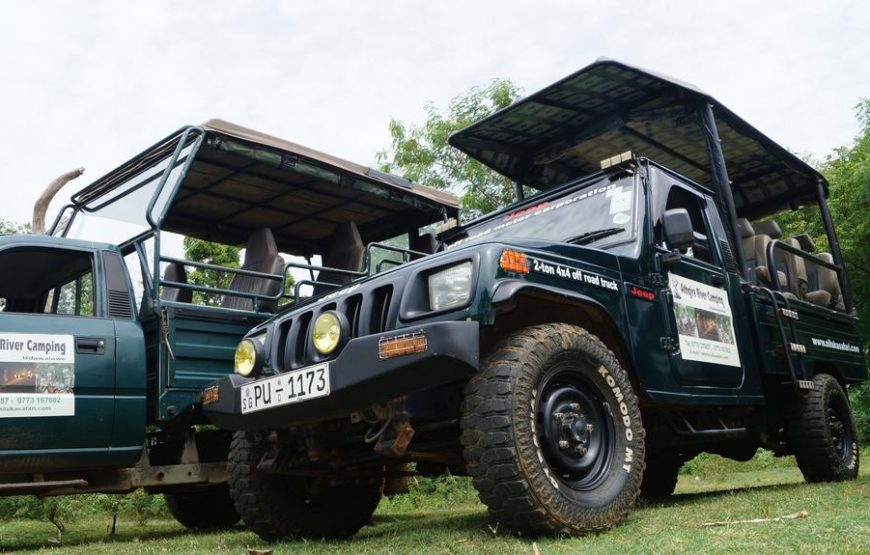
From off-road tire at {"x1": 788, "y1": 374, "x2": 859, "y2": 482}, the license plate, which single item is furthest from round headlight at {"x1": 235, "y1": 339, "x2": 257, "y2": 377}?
off-road tire at {"x1": 788, "y1": 374, "x2": 859, "y2": 482}

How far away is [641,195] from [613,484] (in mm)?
1928

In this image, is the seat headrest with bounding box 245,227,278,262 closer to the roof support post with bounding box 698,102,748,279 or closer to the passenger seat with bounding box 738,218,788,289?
the roof support post with bounding box 698,102,748,279

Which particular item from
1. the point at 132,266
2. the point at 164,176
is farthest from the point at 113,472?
the point at 164,176

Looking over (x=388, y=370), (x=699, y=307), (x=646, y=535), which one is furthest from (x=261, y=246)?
(x=646, y=535)

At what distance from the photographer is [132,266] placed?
5.89 meters

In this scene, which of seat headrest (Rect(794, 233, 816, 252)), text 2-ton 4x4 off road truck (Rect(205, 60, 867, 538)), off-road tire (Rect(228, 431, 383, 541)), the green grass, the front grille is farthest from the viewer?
seat headrest (Rect(794, 233, 816, 252))

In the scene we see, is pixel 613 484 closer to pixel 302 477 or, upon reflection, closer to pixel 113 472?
pixel 302 477

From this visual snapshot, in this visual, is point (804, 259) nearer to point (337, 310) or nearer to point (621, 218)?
point (621, 218)

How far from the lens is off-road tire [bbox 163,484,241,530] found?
6793 millimetres

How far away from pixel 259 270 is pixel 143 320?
70.5 inches

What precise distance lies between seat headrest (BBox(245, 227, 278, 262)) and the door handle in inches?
94.1

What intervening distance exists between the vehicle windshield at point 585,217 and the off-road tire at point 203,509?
336 centimetres

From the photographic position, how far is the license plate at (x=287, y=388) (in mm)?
3637

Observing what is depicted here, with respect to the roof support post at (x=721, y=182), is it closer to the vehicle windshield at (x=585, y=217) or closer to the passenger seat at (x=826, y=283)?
the vehicle windshield at (x=585, y=217)
